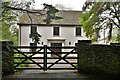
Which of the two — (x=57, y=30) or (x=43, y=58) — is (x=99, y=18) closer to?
(x=57, y=30)

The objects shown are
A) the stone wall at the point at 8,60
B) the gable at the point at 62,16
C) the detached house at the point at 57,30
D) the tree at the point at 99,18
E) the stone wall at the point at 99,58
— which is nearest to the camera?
the gable at the point at 62,16

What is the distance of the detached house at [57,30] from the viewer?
3.30m

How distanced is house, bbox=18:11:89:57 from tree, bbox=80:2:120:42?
0.66 ft

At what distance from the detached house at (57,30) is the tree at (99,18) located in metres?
0.21

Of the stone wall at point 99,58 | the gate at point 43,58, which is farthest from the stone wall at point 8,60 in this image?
the stone wall at point 99,58

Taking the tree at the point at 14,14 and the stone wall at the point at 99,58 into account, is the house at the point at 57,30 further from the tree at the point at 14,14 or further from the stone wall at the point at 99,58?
the stone wall at the point at 99,58

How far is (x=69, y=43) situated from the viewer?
12.6ft

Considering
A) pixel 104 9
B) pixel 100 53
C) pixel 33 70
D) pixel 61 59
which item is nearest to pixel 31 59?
pixel 33 70

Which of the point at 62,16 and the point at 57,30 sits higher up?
the point at 62,16

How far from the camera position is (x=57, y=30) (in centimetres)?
368

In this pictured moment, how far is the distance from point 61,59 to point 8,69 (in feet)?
3.23

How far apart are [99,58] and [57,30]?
0.86 m

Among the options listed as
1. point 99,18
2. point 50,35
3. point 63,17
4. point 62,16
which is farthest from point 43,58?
point 99,18

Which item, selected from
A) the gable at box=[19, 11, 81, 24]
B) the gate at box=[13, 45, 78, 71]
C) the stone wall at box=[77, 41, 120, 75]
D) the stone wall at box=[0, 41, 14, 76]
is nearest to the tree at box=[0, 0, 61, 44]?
the gable at box=[19, 11, 81, 24]
